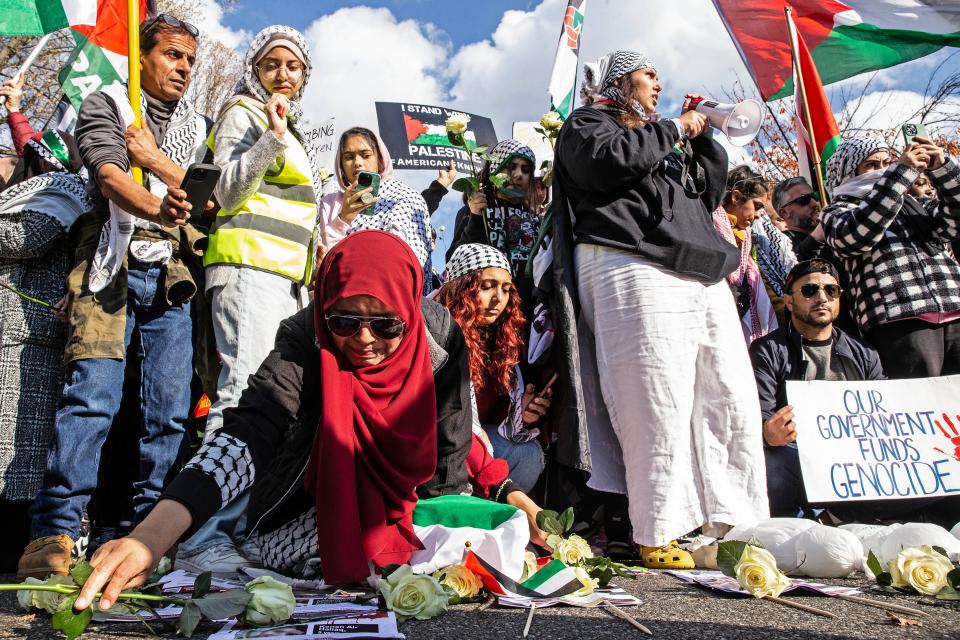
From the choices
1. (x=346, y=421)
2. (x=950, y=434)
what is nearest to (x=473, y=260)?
(x=346, y=421)

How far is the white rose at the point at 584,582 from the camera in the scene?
2122 millimetres

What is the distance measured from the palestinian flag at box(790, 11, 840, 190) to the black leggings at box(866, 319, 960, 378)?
1.54 m

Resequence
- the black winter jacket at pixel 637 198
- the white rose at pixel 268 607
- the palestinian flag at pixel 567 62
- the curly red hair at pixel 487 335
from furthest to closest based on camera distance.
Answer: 1. the palestinian flag at pixel 567 62
2. the curly red hair at pixel 487 335
3. the black winter jacket at pixel 637 198
4. the white rose at pixel 268 607

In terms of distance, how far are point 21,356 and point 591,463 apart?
7.33ft

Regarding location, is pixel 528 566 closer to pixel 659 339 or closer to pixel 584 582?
pixel 584 582

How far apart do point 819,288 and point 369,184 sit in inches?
92.9

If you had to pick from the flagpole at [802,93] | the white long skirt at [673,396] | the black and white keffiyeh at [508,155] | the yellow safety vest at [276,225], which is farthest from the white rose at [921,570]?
the black and white keffiyeh at [508,155]

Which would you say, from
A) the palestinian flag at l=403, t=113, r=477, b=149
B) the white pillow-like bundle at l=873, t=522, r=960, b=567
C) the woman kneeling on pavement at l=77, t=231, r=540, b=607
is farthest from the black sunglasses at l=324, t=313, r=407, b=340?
the palestinian flag at l=403, t=113, r=477, b=149

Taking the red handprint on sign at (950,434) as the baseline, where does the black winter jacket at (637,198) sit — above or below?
above

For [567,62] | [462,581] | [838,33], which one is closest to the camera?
[462,581]

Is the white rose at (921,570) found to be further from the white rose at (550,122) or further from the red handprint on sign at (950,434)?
the white rose at (550,122)

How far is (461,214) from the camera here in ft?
16.6

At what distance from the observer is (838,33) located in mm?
5828

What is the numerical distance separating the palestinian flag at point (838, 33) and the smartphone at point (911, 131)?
2.05 metres
